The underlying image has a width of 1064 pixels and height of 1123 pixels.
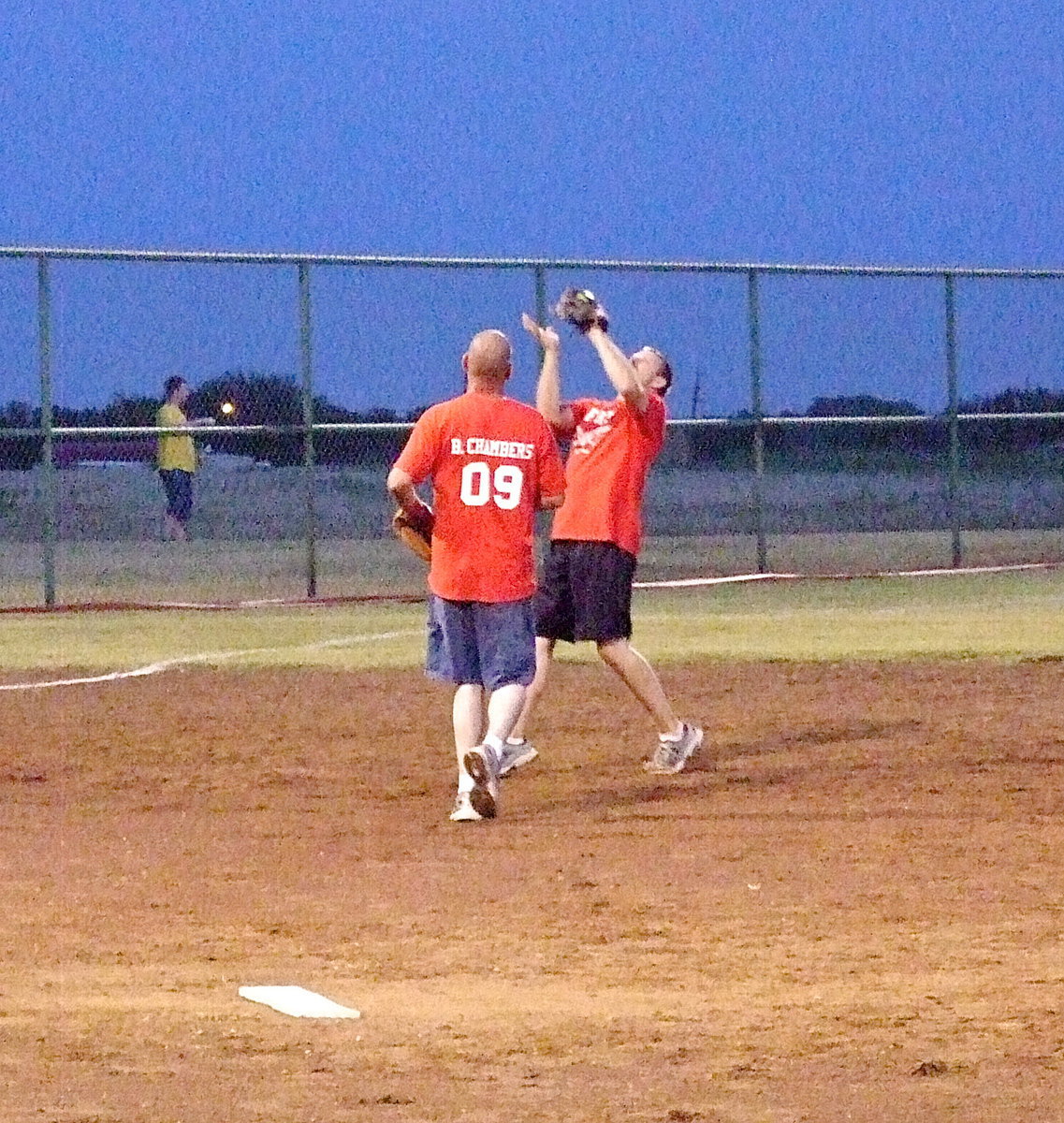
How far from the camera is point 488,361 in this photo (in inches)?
327

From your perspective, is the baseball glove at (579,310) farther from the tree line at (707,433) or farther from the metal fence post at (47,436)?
the tree line at (707,433)

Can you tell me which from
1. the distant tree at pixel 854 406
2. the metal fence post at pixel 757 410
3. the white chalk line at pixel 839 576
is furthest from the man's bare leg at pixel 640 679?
→ the distant tree at pixel 854 406

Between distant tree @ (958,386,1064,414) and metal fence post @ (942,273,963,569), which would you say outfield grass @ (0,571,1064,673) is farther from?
distant tree @ (958,386,1064,414)

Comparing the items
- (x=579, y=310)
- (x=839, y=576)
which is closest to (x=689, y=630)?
(x=839, y=576)

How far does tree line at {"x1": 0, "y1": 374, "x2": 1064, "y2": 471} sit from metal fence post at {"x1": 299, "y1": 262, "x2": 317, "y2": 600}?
11 cm

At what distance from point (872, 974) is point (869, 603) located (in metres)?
12.7

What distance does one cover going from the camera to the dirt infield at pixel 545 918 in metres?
4.61

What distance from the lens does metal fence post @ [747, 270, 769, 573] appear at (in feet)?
68.4

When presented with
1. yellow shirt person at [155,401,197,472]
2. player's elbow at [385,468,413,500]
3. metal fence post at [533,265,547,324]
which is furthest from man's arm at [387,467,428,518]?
metal fence post at [533,265,547,324]

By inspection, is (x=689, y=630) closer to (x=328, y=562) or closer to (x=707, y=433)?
(x=707, y=433)

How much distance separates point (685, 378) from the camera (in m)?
22.8

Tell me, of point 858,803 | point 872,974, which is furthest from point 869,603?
point 872,974

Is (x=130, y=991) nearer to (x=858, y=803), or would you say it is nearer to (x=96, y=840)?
(x=96, y=840)

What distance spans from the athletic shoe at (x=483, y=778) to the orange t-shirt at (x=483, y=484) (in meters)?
0.57
